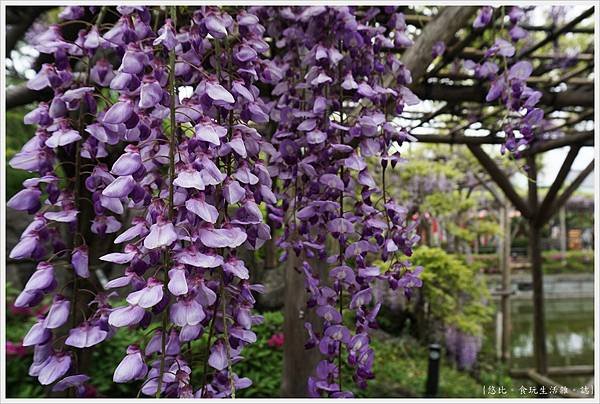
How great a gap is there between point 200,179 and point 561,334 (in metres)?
9.54

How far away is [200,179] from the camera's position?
1.93 ft

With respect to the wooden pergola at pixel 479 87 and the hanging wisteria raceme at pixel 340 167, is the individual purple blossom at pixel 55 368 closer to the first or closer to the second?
the hanging wisteria raceme at pixel 340 167

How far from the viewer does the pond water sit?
6523 millimetres

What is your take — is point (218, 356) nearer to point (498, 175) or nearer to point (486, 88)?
point (486, 88)

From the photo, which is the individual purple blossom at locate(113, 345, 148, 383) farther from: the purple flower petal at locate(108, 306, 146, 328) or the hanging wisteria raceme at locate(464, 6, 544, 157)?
the hanging wisteria raceme at locate(464, 6, 544, 157)

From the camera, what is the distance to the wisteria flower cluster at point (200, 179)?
619mm

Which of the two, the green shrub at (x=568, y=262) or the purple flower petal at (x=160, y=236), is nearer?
the purple flower petal at (x=160, y=236)

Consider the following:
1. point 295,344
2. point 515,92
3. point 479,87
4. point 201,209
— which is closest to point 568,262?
point 479,87

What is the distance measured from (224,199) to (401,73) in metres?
0.57

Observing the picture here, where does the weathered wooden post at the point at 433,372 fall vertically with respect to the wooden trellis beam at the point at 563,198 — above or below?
below

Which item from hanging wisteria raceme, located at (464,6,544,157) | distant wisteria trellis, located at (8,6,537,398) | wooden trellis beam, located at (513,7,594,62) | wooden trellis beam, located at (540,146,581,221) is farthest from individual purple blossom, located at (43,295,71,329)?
wooden trellis beam, located at (540,146,581,221)

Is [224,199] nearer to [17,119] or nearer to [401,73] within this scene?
[401,73]

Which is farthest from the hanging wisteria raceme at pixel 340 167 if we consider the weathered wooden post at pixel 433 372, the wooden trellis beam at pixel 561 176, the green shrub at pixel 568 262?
the green shrub at pixel 568 262

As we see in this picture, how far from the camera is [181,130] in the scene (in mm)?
675
